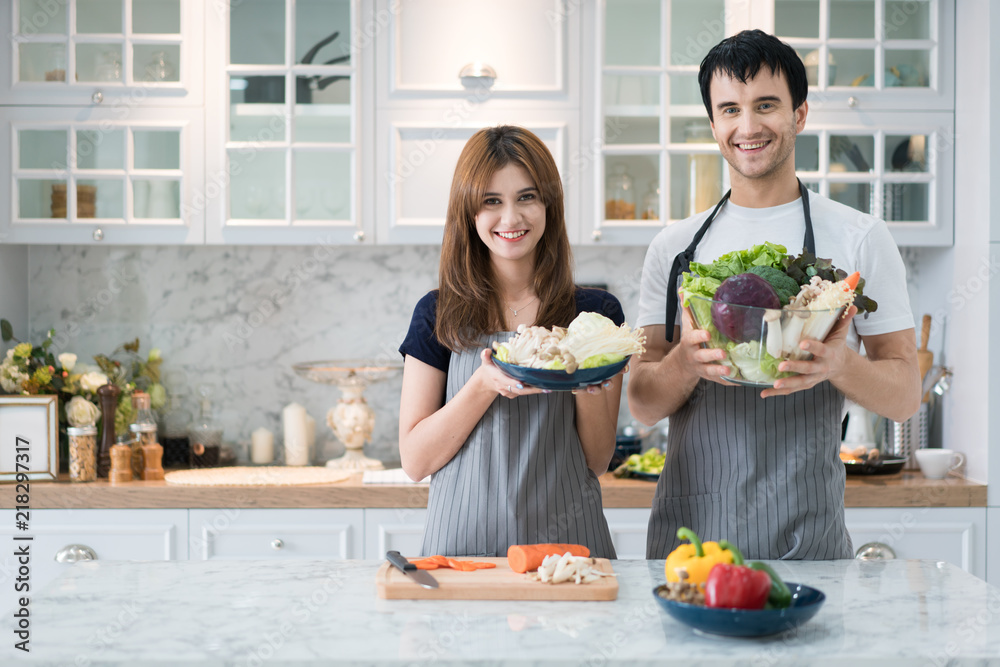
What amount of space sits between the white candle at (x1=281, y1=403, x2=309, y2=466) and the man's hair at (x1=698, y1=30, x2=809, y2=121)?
A: 1977mm

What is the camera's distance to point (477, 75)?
2648 millimetres

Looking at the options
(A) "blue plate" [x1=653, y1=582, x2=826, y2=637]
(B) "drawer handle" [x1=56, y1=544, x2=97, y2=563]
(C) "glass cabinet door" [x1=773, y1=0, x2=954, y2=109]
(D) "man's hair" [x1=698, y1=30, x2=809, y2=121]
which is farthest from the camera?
(C) "glass cabinet door" [x1=773, y1=0, x2=954, y2=109]

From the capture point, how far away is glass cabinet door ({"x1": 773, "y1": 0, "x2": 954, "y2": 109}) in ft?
8.95

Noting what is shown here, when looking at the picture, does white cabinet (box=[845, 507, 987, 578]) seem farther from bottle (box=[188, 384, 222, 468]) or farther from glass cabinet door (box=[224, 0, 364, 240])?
bottle (box=[188, 384, 222, 468])

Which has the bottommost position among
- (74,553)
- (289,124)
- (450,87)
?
(74,553)

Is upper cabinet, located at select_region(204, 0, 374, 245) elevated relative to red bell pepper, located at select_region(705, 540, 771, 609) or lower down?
elevated

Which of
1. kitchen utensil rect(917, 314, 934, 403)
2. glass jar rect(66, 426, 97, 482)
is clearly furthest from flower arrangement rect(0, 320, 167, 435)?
kitchen utensil rect(917, 314, 934, 403)

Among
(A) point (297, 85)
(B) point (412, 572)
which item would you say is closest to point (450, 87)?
(A) point (297, 85)

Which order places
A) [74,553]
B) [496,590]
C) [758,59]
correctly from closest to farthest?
[496,590] < [758,59] < [74,553]

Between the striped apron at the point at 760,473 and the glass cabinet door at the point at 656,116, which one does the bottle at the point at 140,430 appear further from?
the striped apron at the point at 760,473

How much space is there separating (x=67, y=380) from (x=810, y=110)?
8.43 feet

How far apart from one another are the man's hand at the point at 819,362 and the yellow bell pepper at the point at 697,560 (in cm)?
31

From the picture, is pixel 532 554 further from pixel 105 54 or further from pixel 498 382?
pixel 105 54

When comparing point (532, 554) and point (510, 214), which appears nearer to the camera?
point (532, 554)
